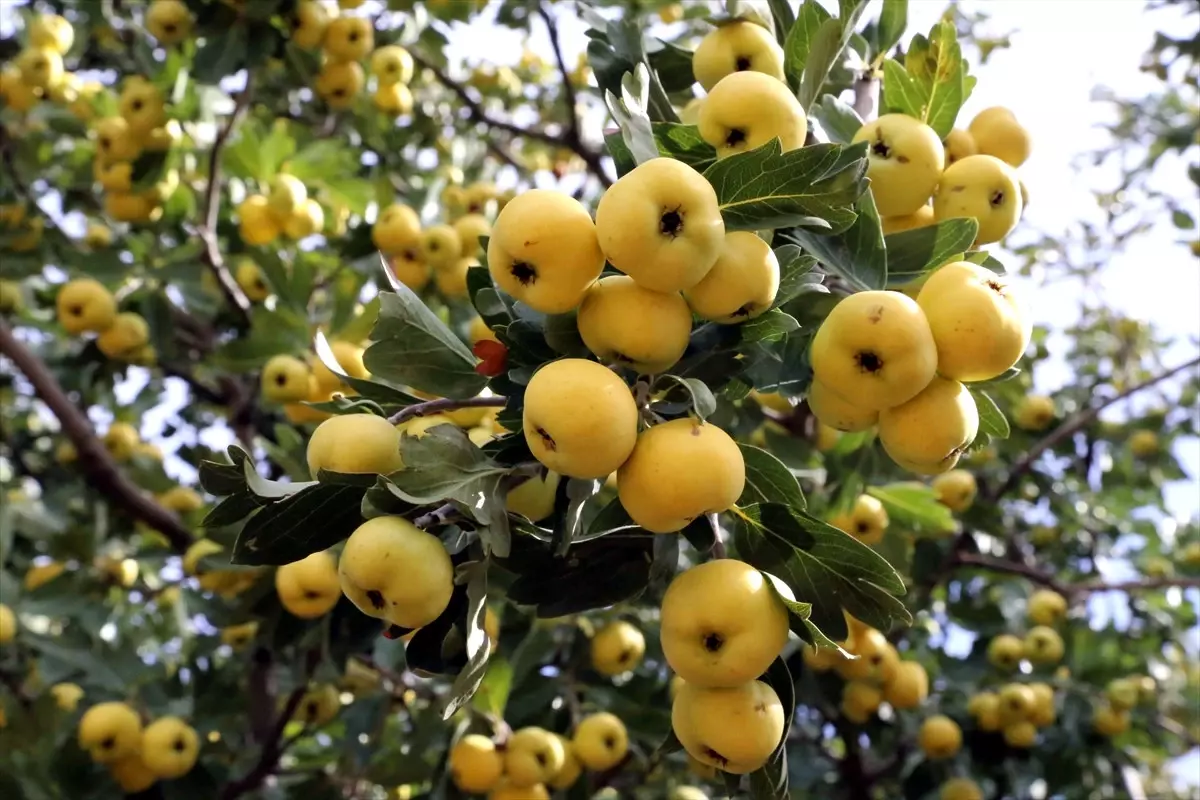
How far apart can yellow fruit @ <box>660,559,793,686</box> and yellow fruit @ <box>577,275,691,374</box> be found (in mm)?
322

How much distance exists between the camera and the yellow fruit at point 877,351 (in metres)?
1.45

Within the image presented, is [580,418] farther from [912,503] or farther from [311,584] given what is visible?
[912,503]

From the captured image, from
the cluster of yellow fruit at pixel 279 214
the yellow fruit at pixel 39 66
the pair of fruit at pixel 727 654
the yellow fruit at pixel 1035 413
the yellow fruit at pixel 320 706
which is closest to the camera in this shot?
the pair of fruit at pixel 727 654

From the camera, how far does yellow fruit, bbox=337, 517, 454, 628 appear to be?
4.46ft

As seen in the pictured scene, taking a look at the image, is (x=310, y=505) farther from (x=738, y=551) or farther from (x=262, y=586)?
(x=262, y=586)

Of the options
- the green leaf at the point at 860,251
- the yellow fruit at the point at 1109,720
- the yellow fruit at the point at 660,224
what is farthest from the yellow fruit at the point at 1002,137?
the yellow fruit at the point at 1109,720

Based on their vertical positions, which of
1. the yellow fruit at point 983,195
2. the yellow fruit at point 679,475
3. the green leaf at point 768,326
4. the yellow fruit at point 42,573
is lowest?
the yellow fruit at point 42,573

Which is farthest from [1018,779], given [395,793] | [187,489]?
[187,489]

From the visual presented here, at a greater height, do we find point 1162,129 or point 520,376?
point 520,376

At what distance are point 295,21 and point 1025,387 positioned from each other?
316 centimetres

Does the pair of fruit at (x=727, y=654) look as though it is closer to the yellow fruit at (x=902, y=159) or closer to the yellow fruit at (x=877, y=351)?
the yellow fruit at (x=877, y=351)

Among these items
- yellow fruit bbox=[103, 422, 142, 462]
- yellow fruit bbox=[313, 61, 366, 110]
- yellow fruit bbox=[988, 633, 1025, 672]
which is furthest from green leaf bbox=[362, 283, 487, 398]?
yellow fruit bbox=[103, 422, 142, 462]

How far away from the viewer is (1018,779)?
3881 mm

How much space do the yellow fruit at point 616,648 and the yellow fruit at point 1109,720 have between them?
6.61ft
